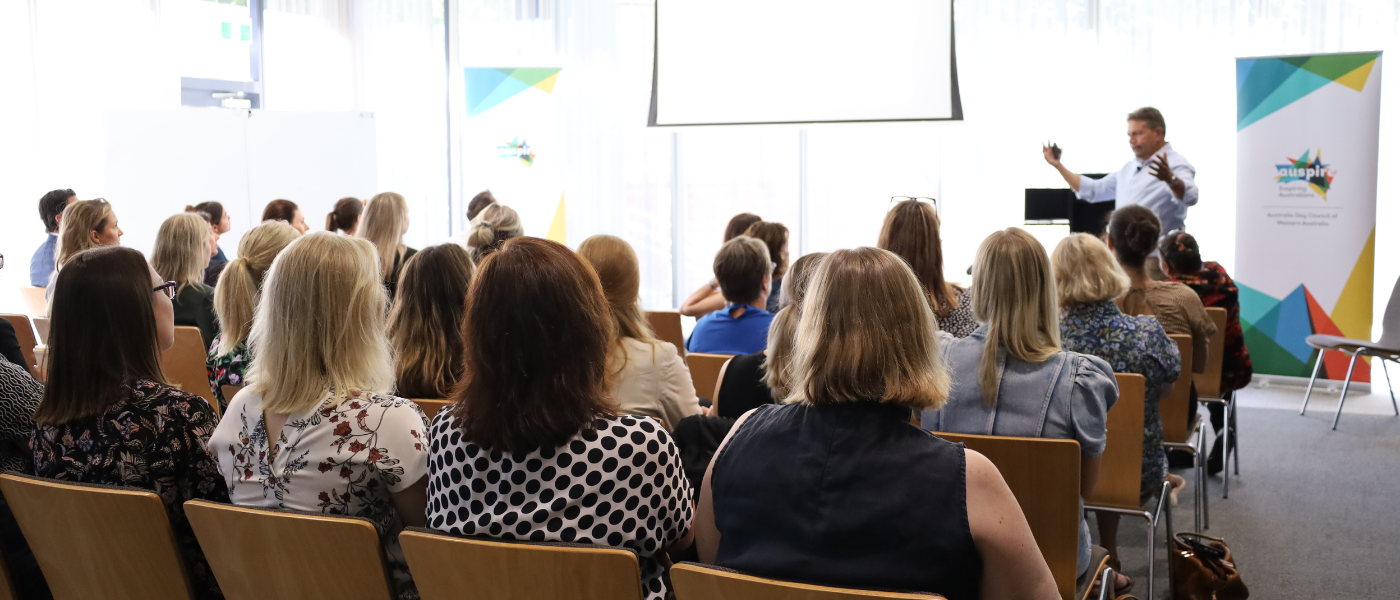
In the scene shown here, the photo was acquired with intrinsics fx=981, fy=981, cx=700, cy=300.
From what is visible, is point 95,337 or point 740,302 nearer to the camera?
point 95,337

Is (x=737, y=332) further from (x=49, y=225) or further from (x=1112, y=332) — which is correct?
(x=49, y=225)

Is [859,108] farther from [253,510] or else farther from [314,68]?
[253,510]

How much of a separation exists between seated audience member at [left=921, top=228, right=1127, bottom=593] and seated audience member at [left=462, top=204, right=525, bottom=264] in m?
2.10

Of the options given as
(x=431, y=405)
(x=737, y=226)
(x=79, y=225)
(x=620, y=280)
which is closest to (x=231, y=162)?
(x=79, y=225)

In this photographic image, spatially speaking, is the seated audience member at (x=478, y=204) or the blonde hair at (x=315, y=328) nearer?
the blonde hair at (x=315, y=328)

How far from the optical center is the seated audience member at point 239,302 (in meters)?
2.89

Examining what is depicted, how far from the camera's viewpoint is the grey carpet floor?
3.18 metres

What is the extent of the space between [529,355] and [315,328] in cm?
58

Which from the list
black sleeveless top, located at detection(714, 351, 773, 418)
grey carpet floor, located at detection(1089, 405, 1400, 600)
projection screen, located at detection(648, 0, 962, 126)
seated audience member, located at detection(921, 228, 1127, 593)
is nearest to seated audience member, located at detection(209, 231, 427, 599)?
black sleeveless top, located at detection(714, 351, 773, 418)

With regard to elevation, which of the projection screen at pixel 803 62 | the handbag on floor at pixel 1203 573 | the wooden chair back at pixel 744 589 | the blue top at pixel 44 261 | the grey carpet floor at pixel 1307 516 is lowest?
the grey carpet floor at pixel 1307 516

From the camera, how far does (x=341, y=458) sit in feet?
5.88

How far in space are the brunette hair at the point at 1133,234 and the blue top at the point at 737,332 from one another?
1391 millimetres

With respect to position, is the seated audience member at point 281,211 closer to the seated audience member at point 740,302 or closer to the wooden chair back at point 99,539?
the seated audience member at point 740,302

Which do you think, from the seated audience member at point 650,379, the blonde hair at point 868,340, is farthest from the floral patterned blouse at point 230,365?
the blonde hair at point 868,340
